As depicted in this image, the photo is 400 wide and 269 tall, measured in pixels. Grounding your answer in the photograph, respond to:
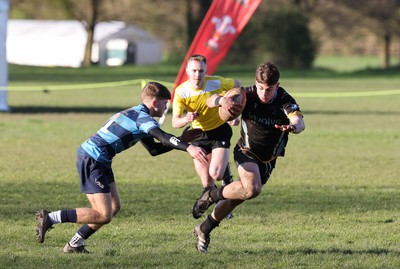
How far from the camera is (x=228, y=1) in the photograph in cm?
2214

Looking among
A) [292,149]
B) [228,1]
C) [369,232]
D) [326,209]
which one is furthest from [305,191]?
[228,1]

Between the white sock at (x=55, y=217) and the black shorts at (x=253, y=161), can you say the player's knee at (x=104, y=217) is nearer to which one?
the white sock at (x=55, y=217)

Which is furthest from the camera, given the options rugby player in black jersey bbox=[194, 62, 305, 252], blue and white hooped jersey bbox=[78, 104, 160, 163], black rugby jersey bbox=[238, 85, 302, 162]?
black rugby jersey bbox=[238, 85, 302, 162]

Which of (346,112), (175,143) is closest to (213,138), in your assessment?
(175,143)

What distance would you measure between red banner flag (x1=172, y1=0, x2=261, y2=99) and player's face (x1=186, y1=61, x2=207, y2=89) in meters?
10.4

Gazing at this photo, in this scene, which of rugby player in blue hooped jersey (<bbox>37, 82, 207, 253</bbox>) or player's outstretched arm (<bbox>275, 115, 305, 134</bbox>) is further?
rugby player in blue hooped jersey (<bbox>37, 82, 207, 253</bbox>)

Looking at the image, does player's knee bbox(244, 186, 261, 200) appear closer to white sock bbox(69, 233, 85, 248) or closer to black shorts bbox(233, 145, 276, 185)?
black shorts bbox(233, 145, 276, 185)

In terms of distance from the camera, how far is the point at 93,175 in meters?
8.77

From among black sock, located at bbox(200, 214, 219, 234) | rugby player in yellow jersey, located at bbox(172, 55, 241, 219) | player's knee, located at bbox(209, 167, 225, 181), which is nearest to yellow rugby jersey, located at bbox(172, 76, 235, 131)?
rugby player in yellow jersey, located at bbox(172, 55, 241, 219)

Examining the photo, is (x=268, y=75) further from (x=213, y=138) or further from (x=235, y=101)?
(x=213, y=138)

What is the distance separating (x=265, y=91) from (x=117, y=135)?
1429 mm

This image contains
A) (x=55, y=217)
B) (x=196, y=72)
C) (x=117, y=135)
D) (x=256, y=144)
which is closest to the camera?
(x=117, y=135)

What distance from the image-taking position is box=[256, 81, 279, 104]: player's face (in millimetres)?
8898

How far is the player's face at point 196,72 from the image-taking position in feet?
37.4
